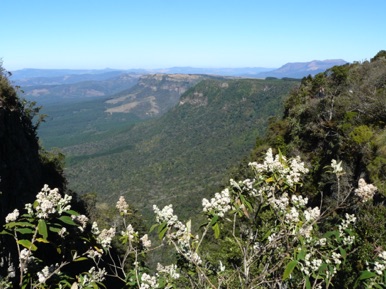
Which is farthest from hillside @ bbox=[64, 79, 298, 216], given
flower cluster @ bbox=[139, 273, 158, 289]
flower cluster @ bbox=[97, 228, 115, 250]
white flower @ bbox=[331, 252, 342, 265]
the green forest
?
white flower @ bbox=[331, 252, 342, 265]

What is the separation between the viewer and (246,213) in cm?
389

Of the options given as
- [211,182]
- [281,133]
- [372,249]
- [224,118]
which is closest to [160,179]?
[211,182]

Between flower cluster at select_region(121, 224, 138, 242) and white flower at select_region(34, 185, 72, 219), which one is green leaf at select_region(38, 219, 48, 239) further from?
flower cluster at select_region(121, 224, 138, 242)

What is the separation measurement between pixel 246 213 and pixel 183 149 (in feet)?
447

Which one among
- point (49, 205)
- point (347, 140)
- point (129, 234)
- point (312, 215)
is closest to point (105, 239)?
point (129, 234)

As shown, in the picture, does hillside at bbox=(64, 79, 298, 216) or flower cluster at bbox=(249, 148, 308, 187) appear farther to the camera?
hillside at bbox=(64, 79, 298, 216)

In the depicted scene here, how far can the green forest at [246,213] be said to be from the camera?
3.65 metres

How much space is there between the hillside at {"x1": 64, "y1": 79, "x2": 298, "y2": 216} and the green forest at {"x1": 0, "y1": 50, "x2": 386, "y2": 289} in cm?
440

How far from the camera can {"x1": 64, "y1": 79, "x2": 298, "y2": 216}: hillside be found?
3834 inches

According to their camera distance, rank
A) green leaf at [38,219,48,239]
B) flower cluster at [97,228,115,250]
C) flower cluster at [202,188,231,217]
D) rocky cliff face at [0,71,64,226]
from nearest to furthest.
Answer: green leaf at [38,219,48,239] → flower cluster at [202,188,231,217] → flower cluster at [97,228,115,250] → rocky cliff face at [0,71,64,226]

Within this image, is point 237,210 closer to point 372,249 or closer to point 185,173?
point 372,249

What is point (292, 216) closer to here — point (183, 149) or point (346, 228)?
point (346, 228)

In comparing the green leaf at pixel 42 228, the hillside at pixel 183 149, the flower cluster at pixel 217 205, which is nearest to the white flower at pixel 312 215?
the flower cluster at pixel 217 205

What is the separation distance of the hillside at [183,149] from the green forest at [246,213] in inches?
173
